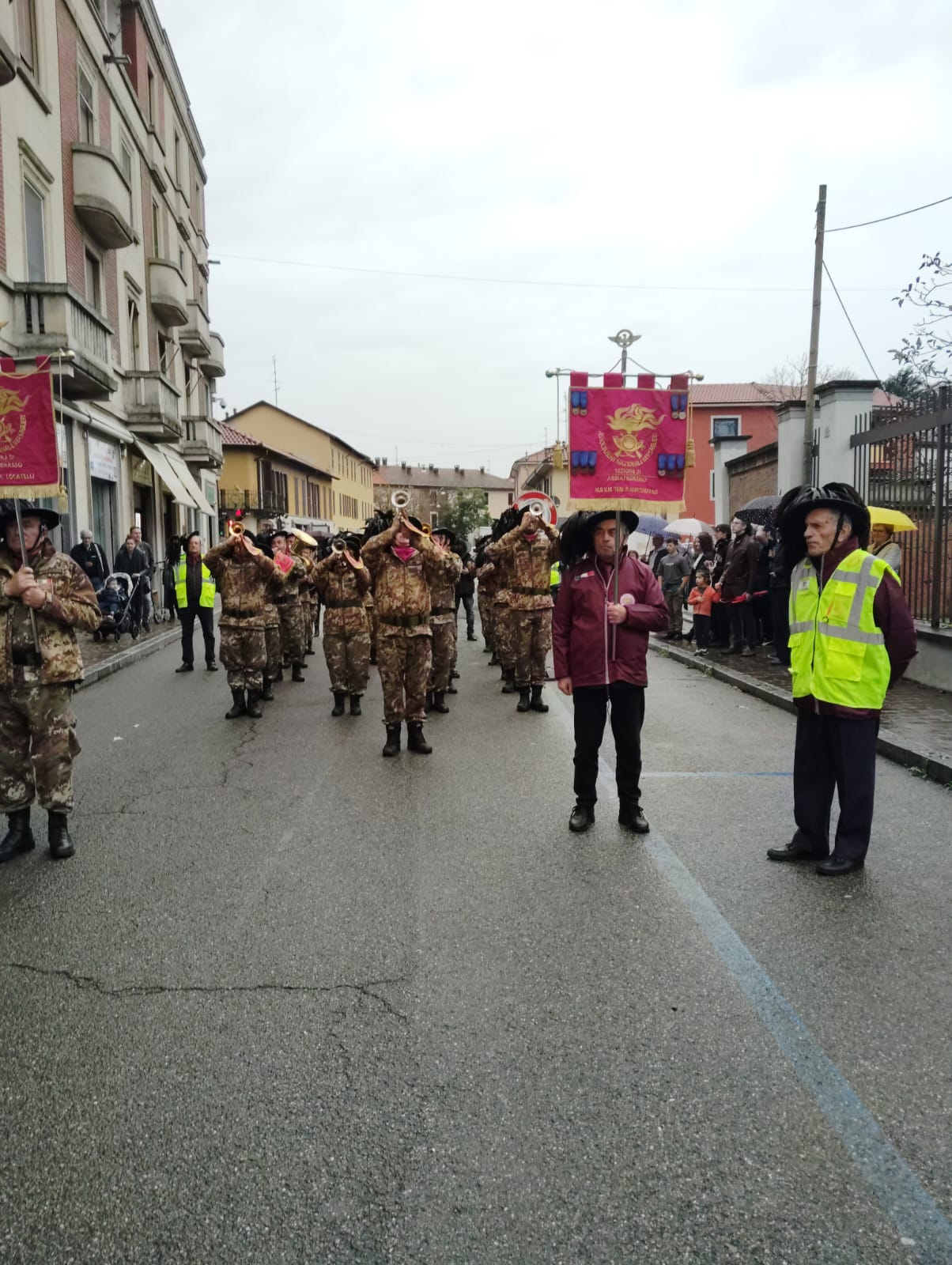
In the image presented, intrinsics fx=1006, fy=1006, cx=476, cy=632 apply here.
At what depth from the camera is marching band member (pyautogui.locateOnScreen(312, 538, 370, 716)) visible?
10.3 meters

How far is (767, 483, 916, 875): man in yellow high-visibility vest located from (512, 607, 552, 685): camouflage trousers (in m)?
5.17

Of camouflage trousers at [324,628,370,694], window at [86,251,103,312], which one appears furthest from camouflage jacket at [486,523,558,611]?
window at [86,251,103,312]

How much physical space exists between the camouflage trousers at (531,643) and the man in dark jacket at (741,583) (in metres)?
4.59

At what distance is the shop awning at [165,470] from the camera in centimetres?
2547

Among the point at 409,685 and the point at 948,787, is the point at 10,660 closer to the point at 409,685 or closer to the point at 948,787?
the point at 409,685

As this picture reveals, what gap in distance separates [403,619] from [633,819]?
3179mm

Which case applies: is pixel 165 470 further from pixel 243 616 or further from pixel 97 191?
pixel 243 616

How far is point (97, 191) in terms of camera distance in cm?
2025

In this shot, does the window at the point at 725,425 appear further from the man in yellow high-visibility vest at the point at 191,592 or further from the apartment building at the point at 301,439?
the man in yellow high-visibility vest at the point at 191,592

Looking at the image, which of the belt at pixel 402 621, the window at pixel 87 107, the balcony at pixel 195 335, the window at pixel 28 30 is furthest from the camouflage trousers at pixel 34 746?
the balcony at pixel 195 335

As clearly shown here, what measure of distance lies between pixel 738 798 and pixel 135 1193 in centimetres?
480

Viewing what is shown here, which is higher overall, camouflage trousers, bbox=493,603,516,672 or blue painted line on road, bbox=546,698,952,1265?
camouflage trousers, bbox=493,603,516,672

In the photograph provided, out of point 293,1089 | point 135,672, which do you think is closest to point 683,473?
point 293,1089

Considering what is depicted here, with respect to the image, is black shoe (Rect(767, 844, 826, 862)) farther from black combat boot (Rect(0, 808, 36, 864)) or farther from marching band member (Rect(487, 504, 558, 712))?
marching band member (Rect(487, 504, 558, 712))
